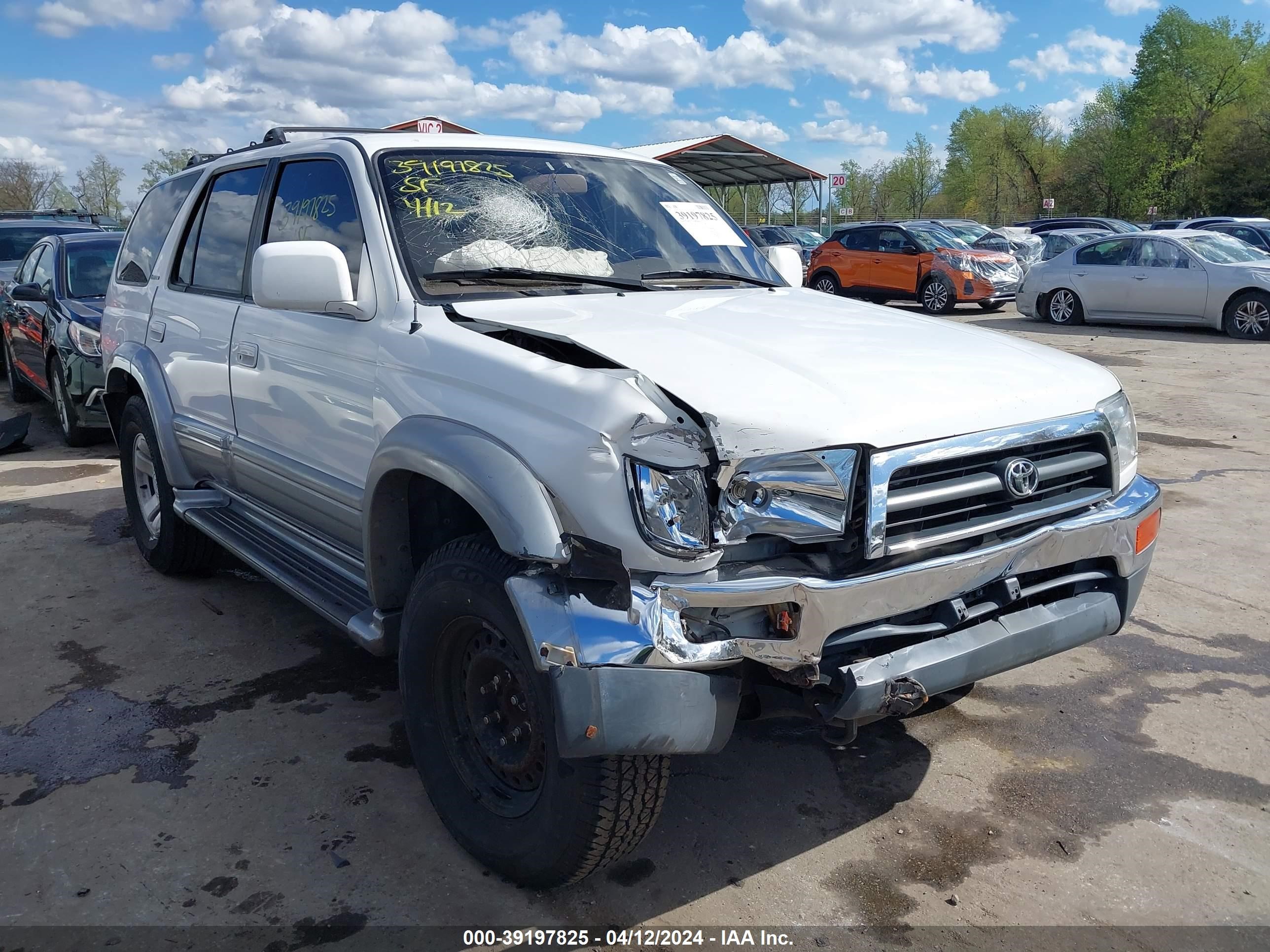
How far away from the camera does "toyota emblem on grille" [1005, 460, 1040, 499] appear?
264 cm

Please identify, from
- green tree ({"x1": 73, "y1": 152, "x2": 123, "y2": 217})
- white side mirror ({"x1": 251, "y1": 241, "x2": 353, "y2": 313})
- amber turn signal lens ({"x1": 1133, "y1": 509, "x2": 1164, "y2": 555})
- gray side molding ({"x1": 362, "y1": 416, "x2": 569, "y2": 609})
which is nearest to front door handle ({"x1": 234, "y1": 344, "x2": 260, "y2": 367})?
white side mirror ({"x1": 251, "y1": 241, "x2": 353, "y2": 313})

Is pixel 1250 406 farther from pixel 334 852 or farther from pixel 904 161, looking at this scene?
pixel 904 161

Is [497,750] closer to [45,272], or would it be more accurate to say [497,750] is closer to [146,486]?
[146,486]

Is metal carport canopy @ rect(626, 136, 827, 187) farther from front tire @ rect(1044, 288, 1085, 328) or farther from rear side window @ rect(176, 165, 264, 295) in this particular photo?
rear side window @ rect(176, 165, 264, 295)

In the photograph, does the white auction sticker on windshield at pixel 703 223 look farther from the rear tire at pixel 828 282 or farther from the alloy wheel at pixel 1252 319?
the rear tire at pixel 828 282

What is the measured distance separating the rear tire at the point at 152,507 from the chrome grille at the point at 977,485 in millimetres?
3590

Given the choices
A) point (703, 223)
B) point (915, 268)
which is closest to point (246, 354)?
point (703, 223)

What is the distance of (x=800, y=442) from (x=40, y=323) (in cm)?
845

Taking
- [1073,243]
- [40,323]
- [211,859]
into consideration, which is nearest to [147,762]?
[211,859]

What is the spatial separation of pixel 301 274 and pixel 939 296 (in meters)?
16.6

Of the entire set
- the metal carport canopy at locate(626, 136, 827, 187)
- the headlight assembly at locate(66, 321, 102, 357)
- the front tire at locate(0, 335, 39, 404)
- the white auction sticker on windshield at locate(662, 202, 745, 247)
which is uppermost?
the metal carport canopy at locate(626, 136, 827, 187)

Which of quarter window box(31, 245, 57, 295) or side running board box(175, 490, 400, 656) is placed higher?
quarter window box(31, 245, 57, 295)

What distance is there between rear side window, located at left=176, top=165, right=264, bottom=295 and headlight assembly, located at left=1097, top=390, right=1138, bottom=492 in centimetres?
323

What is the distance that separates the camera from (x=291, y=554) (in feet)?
12.6
